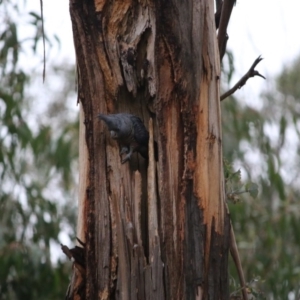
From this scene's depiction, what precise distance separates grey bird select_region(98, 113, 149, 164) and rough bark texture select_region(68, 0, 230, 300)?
0.03 metres

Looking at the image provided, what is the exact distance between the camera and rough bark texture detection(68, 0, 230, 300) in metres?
2.27

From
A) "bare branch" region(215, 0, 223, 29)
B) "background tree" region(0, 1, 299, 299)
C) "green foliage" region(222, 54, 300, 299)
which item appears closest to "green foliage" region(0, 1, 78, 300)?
"background tree" region(0, 1, 299, 299)

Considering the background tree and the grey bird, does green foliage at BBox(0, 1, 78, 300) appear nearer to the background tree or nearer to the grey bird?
the background tree

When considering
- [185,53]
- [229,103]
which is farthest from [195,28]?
[229,103]

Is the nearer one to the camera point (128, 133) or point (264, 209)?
point (128, 133)

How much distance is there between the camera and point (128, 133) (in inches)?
91.8

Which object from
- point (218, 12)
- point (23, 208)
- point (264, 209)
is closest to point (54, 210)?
point (23, 208)

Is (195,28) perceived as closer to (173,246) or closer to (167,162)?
(167,162)

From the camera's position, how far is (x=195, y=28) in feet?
7.65

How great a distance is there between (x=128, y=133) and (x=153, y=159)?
138mm

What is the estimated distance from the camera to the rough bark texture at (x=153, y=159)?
89.3 inches

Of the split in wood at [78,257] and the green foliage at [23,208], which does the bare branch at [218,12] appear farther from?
the green foliage at [23,208]

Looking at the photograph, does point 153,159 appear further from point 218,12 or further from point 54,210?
point 54,210

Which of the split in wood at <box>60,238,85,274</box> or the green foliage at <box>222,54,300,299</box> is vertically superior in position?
the green foliage at <box>222,54,300,299</box>
